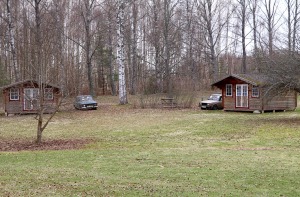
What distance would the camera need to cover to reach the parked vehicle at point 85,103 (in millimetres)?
35184

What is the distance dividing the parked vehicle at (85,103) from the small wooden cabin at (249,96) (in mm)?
11110

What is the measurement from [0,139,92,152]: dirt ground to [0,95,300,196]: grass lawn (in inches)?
24.2

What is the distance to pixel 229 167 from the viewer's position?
10.1 metres

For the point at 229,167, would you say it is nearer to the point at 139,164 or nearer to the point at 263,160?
the point at 263,160

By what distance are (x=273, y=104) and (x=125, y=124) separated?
12557mm

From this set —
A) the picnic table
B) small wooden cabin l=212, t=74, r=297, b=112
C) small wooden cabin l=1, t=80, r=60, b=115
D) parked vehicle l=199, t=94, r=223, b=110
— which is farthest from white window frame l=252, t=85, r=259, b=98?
small wooden cabin l=1, t=80, r=60, b=115

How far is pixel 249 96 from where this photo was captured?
30.8 meters

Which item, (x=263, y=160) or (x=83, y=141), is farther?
(x=83, y=141)

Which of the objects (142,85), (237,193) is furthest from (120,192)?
(142,85)

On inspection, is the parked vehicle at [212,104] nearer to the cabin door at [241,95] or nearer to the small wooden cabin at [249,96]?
the small wooden cabin at [249,96]

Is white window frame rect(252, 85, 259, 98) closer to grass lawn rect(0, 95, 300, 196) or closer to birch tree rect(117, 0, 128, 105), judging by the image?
grass lawn rect(0, 95, 300, 196)

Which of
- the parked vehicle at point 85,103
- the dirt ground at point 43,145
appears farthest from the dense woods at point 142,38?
the dirt ground at point 43,145

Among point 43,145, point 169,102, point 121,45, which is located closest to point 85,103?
point 121,45

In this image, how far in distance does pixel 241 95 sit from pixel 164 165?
2202 centimetres
